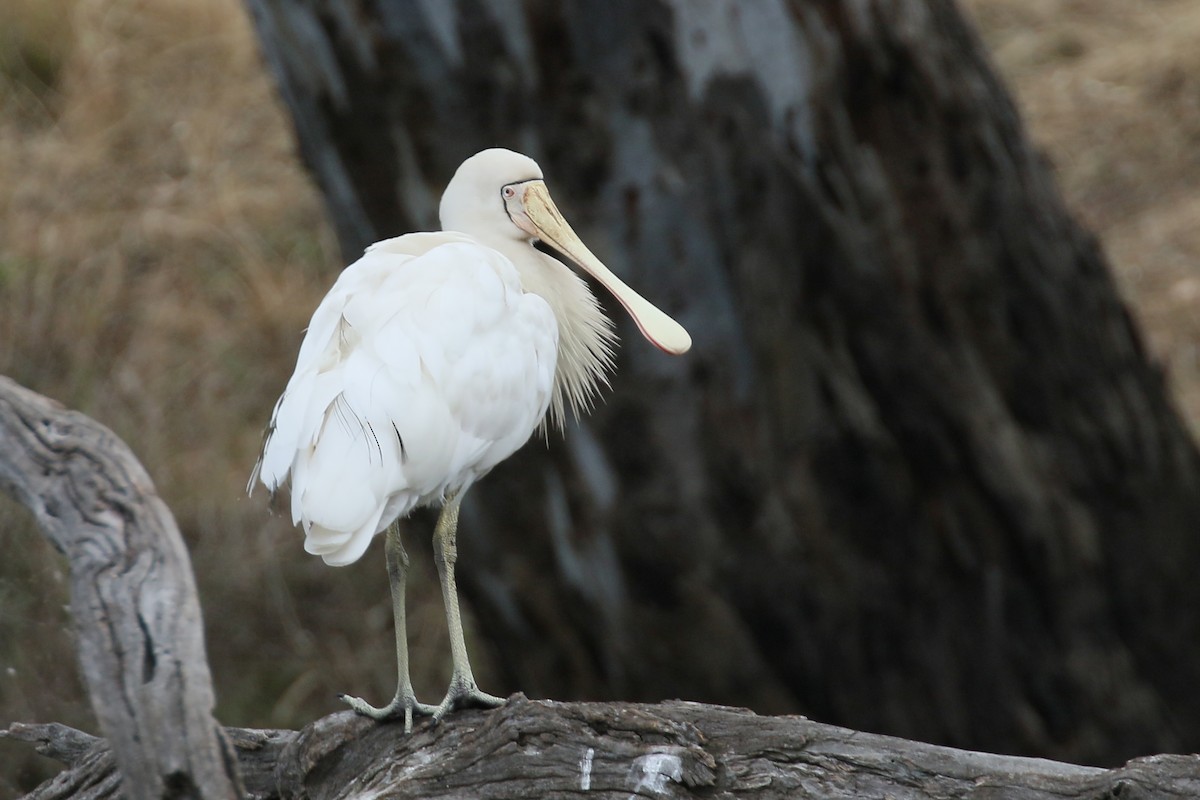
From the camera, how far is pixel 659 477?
185 inches

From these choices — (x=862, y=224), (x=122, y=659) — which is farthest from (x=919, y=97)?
(x=122, y=659)

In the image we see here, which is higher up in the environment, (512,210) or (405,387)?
(512,210)

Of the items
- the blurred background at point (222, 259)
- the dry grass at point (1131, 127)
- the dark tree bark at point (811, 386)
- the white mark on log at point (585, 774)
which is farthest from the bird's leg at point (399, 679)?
the dry grass at point (1131, 127)

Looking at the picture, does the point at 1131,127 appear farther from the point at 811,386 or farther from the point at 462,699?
the point at 462,699

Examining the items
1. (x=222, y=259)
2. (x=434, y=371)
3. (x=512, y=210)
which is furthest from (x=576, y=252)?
(x=222, y=259)

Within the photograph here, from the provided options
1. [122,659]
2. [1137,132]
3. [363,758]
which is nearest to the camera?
[122,659]

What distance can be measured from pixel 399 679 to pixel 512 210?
2.94 ft

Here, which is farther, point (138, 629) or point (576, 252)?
point (576, 252)

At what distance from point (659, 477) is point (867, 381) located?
732 millimetres

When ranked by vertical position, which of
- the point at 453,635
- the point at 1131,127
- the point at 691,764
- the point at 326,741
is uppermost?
the point at 1131,127

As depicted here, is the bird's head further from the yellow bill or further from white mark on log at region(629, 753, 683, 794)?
white mark on log at region(629, 753, 683, 794)

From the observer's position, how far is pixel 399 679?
2.62m

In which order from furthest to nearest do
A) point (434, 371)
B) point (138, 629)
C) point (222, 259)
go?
point (222, 259) → point (434, 371) → point (138, 629)

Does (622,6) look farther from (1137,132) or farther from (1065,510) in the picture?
(1137,132)
